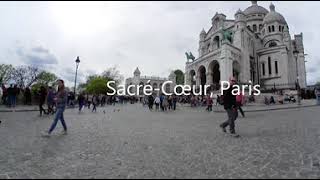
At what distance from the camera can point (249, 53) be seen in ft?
178

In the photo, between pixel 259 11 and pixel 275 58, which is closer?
pixel 275 58

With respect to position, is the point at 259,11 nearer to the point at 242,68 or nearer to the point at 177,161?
the point at 242,68

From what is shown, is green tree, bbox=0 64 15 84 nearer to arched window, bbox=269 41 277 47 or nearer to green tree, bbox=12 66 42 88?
green tree, bbox=12 66 42 88

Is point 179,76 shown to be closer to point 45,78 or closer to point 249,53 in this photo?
point 249,53

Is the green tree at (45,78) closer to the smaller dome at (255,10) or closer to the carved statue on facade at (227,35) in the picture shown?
the carved statue on facade at (227,35)

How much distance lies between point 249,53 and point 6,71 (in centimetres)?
5543

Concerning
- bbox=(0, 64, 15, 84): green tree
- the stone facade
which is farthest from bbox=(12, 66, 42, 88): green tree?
the stone facade

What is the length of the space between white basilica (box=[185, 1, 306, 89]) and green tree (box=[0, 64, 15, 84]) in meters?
41.9

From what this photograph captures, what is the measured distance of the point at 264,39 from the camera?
201ft

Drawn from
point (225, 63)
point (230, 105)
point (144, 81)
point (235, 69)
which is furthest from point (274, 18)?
point (230, 105)

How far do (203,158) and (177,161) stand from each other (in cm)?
53

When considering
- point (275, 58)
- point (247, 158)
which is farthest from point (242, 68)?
point (247, 158)

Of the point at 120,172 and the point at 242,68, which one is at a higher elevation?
the point at 242,68

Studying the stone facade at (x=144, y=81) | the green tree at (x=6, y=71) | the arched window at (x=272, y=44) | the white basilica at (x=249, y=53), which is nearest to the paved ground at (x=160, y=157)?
the white basilica at (x=249, y=53)
